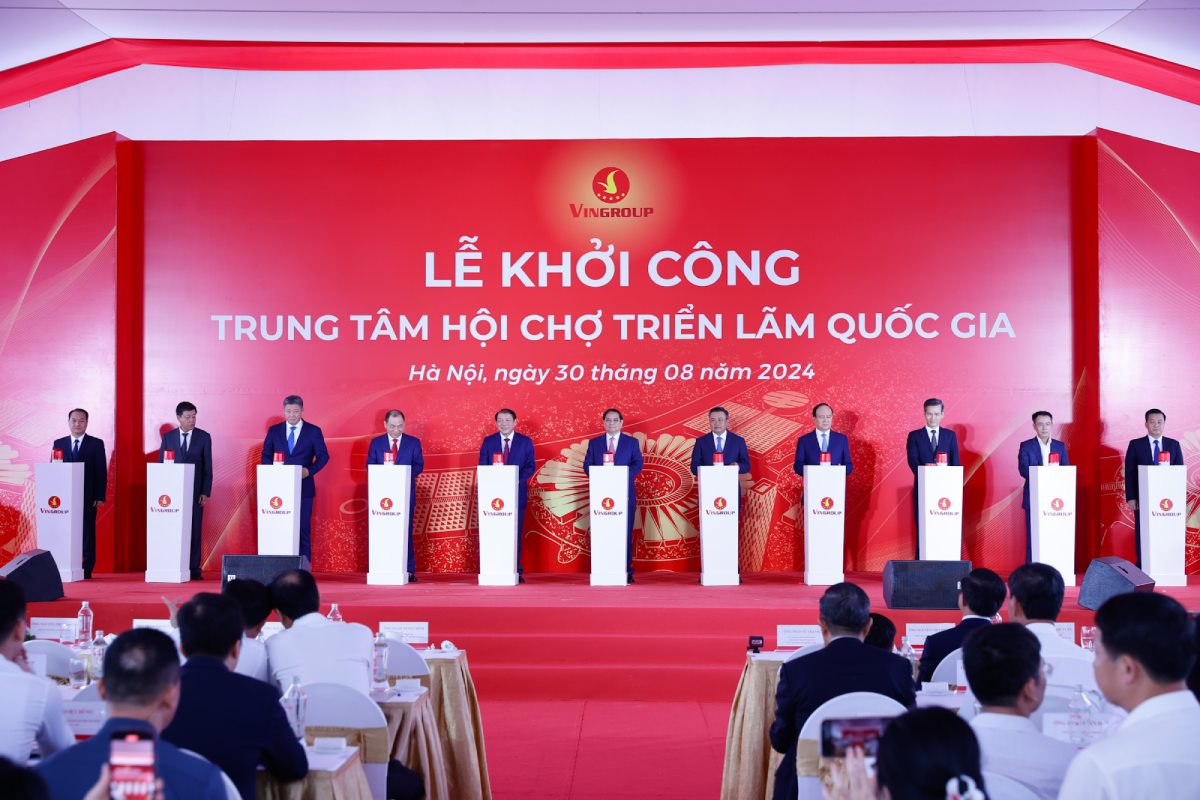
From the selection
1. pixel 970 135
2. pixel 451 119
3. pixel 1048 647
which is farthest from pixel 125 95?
pixel 1048 647

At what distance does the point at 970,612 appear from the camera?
4.06 m

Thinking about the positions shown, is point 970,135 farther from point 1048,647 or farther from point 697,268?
point 1048,647

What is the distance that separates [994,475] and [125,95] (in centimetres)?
749

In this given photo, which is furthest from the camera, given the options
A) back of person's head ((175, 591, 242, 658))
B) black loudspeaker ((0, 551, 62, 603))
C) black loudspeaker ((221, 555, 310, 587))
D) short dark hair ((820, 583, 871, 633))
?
black loudspeaker ((0, 551, 62, 603))

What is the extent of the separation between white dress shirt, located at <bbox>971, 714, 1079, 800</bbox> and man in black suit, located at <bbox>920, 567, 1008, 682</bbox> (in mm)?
1614

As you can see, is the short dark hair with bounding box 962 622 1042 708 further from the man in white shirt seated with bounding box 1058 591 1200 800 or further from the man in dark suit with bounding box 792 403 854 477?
the man in dark suit with bounding box 792 403 854 477

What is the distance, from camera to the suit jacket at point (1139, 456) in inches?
324

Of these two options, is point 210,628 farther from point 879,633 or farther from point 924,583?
point 924,583

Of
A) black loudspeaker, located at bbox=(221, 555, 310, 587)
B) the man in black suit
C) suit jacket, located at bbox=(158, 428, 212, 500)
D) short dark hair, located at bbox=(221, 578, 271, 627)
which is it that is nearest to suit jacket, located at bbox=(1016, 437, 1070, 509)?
the man in black suit

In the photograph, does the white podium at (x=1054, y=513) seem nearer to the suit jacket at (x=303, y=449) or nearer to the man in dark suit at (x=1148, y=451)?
the man in dark suit at (x=1148, y=451)

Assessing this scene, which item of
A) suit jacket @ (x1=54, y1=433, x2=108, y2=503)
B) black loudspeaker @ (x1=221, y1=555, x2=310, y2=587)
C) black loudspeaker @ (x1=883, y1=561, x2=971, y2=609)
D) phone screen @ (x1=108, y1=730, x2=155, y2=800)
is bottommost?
black loudspeaker @ (x1=883, y1=561, x2=971, y2=609)

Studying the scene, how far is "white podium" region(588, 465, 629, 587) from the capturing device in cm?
785

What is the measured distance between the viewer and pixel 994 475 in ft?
29.8

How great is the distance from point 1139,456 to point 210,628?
732 centimetres
